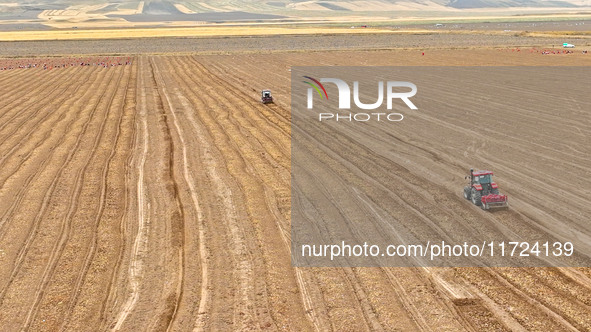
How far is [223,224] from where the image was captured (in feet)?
50.0

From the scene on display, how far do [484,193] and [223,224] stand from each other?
7.60m

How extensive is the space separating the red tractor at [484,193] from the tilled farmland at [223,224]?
0.37 meters

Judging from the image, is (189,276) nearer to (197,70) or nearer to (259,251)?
(259,251)

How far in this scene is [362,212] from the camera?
16.1 meters

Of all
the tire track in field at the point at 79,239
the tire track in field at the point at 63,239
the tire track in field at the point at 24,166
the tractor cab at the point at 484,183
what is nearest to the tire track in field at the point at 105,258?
the tire track in field at the point at 79,239

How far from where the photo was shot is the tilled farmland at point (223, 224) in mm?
10719

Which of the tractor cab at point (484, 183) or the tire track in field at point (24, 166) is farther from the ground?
the tractor cab at point (484, 183)

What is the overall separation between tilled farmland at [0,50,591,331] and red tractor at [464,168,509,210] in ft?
1.21

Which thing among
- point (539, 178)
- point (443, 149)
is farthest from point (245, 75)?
point (539, 178)

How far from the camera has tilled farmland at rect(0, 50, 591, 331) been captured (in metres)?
10.7

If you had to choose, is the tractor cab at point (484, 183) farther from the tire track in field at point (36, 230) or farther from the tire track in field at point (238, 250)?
the tire track in field at point (36, 230)

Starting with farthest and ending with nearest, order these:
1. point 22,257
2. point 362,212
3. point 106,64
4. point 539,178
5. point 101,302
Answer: point 106,64
point 539,178
point 362,212
point 22,257
point 101,302

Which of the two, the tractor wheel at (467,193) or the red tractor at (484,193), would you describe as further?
the tractor wheel at (467,193)

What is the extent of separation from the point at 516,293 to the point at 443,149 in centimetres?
1256
